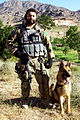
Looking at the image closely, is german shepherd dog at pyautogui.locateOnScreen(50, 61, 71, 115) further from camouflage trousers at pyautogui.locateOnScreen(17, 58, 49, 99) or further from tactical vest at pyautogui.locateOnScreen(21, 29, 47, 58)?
tactical vest at pyautogui.locateOnScreen(21, 29, 47, 58)

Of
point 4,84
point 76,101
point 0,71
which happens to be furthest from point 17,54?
point 0,71

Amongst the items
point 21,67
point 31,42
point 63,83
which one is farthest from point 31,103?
point 31,42

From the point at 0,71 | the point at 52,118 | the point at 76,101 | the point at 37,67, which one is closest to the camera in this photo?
the point at 52,118

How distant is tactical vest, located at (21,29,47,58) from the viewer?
124 inches

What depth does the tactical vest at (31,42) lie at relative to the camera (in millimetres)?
3162

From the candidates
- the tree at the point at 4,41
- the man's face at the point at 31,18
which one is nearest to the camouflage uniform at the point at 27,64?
the man's face at the point at 31,18

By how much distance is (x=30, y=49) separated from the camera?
3.19 metres

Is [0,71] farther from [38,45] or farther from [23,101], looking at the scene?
[38,45]

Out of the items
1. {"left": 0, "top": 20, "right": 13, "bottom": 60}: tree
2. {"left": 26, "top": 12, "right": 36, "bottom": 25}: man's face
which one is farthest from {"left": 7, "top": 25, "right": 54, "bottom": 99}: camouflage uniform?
{"left": 0, "top": 20, "right": 13, "bottom": 60}: tree

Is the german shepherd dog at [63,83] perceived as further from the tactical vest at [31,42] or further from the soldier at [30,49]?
the tactical vest at [31,42]

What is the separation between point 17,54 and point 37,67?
47 centimetres

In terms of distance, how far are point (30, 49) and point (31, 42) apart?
133 millimetres

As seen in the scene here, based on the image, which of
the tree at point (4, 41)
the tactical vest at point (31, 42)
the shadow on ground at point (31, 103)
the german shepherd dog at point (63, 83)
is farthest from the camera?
the tree at point (4, 41)

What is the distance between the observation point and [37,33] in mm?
3160
